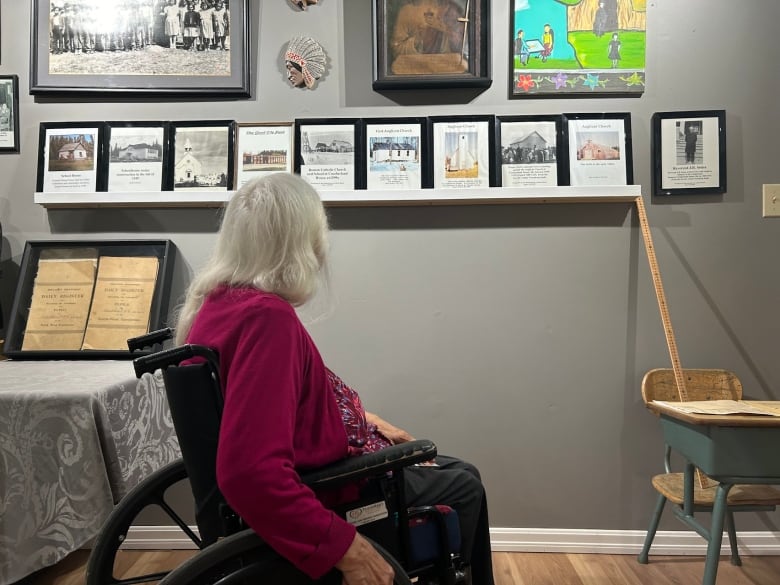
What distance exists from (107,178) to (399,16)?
4.12ft

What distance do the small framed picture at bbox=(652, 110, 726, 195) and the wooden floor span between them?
1331mm

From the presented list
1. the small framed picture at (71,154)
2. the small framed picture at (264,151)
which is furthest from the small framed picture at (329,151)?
the small framed picture at (71,154)

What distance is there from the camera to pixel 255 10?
215cm

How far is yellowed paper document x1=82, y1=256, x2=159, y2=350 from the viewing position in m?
2.00

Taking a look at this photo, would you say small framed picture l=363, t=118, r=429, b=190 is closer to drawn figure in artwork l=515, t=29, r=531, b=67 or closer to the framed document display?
drawn figure in artwork l=515, t=29, r=531, b=67

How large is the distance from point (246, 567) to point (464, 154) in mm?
1615

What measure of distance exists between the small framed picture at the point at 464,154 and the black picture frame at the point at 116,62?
2.53 ft

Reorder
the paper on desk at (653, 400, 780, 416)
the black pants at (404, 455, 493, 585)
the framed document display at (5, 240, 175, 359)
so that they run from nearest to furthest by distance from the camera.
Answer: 1. the black pants at (404, 455, 493, 585)
2. the paper on desk at (653, 400, 780, 416)
3. the framed document display at (5, 240, 175, 359)

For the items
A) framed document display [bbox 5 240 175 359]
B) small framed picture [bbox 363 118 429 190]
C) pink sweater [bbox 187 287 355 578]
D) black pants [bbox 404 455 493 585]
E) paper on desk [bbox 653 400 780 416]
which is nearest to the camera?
pink sweater [bbox 187 287 355 578]

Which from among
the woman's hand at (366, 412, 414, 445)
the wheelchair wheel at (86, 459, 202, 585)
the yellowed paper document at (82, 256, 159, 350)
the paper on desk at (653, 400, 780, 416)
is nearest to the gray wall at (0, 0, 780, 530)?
the yellowed paper document at (82, 256, 159, 350)

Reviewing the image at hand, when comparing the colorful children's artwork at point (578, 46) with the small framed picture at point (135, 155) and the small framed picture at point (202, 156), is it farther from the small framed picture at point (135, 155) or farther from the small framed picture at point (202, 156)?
the small framed picture at point (135, 155)

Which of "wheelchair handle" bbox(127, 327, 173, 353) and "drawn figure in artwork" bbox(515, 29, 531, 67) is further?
"drawn figure in artwork" bbox(515, 29, 531, 67)

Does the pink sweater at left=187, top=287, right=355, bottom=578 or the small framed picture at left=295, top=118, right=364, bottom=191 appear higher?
the small framed picture at left=295, top=118, right=364, bottom=191

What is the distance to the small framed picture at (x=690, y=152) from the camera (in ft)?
6.76
